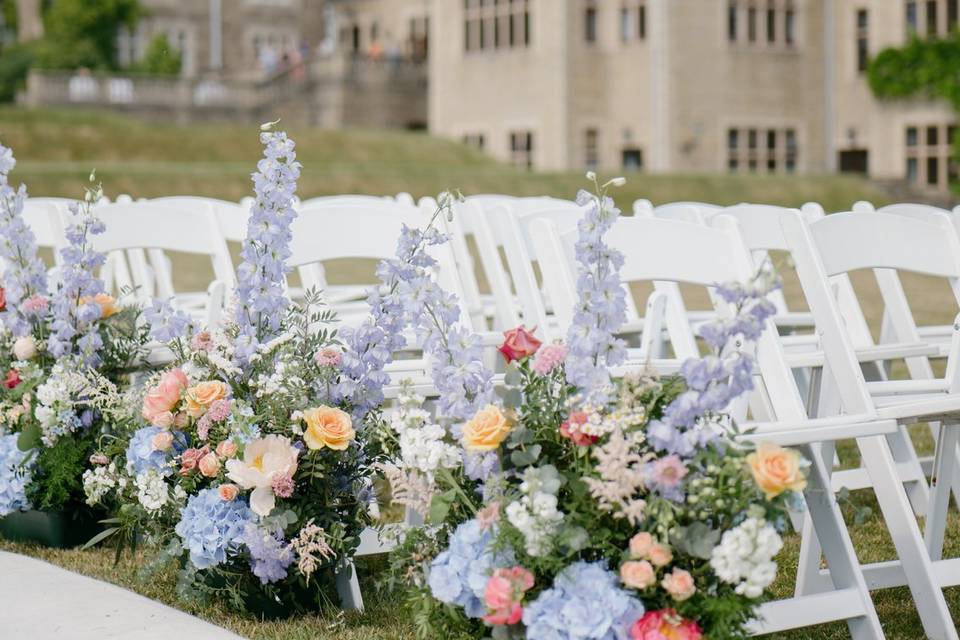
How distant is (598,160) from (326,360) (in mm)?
27648

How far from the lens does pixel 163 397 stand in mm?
3920

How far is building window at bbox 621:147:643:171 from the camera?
30934mm

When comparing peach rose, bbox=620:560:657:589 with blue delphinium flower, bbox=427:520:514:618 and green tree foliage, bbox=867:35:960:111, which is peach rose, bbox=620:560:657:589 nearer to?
blue delphinium flower, bbox=427:520:514:618

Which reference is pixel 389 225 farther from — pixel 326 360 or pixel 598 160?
pixel 598 160

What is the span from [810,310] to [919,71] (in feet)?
84.2

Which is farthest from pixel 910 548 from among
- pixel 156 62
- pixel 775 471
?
pixel 156 62

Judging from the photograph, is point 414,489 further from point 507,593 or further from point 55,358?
point 55,358

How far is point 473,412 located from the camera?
327 cm

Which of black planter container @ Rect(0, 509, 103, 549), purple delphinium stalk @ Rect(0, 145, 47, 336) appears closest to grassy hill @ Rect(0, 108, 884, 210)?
purple delphinium stalk @ Rect(0, 145, 47, 336)

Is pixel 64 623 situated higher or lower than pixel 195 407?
lower

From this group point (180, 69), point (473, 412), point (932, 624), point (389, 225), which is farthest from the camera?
point (180, 69)

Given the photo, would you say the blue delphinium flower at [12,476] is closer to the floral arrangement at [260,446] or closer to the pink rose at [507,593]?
the floral arrangement at [260,446]

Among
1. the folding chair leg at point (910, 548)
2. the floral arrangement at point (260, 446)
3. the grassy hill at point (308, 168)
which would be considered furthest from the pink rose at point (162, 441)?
the grassy hill at point (308, 168)

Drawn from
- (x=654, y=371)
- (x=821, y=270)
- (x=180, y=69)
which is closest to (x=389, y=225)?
(x=821, y=270)
